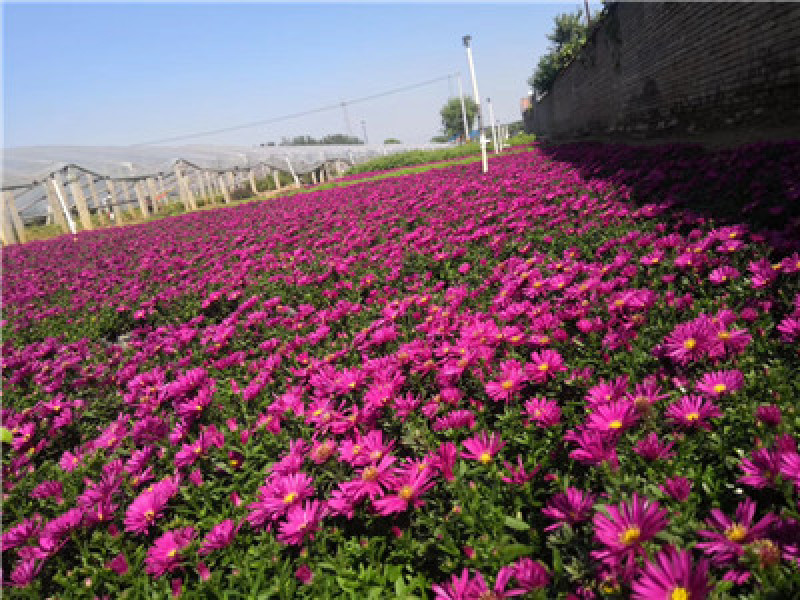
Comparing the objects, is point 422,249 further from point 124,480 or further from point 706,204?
point 124,480

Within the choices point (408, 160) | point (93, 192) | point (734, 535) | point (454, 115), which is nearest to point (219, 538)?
point (734, 535)

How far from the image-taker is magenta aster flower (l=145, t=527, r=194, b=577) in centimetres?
137

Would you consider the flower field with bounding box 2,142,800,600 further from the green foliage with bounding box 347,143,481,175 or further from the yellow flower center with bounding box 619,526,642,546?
the green foliage with bounding box 347,143,481,175

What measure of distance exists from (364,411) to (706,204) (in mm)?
3270

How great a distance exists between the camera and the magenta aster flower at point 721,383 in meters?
1.40

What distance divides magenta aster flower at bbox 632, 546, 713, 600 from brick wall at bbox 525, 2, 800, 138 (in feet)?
21.7

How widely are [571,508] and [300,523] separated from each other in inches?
29.9

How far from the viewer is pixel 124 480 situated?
1.82 metres

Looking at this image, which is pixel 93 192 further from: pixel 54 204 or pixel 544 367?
pixel 544 367

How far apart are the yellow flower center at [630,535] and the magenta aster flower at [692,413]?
48 cm

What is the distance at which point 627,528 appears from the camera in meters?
1.01

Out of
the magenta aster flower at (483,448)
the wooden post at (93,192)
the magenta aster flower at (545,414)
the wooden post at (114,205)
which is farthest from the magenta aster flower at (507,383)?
the wooden post at (93,192)

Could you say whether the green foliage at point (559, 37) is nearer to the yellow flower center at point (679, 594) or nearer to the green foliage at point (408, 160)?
the green foliage at point (408, 160)

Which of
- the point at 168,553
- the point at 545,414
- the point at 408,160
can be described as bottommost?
the point at 168,553
